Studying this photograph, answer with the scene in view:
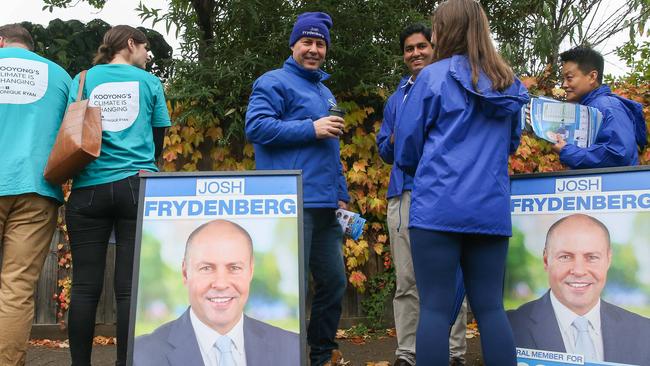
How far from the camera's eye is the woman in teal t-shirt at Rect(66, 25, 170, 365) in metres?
3.21

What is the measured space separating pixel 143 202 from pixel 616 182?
7.77 feet

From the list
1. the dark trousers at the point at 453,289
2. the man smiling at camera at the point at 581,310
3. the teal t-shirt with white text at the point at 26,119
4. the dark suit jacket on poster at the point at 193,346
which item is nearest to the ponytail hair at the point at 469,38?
the dark trousers at the point at 453,289

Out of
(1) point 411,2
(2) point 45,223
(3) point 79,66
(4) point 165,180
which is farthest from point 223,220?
(3) point 79,66

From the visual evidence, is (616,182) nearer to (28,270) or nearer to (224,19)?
(28,270)

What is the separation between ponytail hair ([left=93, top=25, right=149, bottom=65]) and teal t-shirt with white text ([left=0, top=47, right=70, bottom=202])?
0.95 ft

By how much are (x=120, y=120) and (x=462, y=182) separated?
6.16 feet

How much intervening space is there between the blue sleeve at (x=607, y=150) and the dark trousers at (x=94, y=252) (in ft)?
7.74

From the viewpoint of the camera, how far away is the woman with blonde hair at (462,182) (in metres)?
2.62

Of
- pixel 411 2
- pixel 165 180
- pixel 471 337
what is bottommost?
pixel 471 337

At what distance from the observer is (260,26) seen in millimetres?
5398

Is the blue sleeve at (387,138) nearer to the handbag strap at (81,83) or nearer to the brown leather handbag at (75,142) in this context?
the brown leather handbag at (75,142)

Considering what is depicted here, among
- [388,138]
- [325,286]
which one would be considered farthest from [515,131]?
[325,286]

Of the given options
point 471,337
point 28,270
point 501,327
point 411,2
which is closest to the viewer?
point 501,327

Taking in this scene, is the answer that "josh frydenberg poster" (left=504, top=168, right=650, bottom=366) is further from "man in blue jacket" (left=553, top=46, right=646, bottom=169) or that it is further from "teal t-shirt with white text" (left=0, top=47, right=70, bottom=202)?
"teal t-shirt with white text" (left=0, top=47, right=70, bottom=202)
